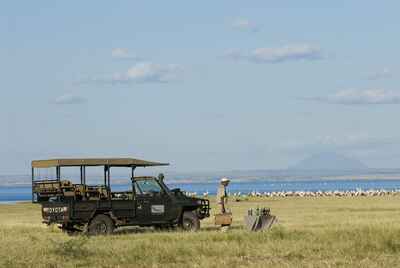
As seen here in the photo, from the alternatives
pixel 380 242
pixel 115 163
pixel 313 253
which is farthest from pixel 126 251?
pixel 115 163

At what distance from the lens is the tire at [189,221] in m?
27.6

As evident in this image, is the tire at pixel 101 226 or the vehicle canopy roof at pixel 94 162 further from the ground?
the vehicle canopy roof at pixel 94 162

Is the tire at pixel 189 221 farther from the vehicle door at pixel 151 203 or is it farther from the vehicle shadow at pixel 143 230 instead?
the vehicle door at pixel 151 203

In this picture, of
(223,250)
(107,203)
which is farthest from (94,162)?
(223,250)

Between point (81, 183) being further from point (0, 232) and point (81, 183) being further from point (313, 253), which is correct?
point (313, 253)

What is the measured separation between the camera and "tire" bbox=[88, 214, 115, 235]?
87.1 feet

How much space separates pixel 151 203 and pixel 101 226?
1684mm

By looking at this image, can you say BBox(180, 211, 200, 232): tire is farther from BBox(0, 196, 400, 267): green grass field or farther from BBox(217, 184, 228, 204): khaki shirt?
BBox(0, 196, 400, 267): green grass field

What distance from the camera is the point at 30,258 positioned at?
18.5 m

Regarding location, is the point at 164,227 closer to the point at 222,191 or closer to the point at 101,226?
the point at 101,226

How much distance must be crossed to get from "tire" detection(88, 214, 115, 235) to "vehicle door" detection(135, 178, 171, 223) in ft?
3.16

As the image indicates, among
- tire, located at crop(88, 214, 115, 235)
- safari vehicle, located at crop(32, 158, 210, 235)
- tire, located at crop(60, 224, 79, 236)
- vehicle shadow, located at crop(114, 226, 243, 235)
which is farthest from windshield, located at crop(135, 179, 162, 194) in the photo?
tire, located at crop(60, 224, 79, 236)

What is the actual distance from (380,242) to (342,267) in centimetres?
384

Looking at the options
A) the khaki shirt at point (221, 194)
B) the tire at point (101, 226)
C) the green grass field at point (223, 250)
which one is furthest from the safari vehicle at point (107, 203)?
the green grass field at point (223, 250)
